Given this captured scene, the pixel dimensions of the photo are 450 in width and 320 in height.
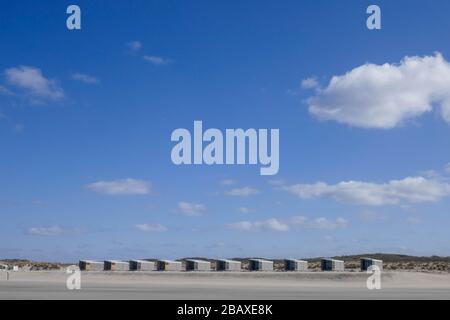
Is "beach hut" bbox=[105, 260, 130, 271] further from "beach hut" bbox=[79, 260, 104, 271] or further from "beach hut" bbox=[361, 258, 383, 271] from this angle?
"beach hut" bbox=[361, 258, 383, 271]

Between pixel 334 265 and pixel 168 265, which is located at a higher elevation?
pixel 334 265

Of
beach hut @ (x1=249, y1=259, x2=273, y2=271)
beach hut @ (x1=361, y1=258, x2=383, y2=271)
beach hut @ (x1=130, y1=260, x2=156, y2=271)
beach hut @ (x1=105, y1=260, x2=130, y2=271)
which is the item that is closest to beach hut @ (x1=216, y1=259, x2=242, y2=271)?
beach hut @ (x1=249, y1=259, x2=273, y2=271)

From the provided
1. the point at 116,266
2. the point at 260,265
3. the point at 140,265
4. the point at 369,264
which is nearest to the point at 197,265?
the point at 140,265

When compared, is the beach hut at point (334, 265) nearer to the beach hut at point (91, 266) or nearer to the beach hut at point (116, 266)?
the beach hut at point (116, 266)

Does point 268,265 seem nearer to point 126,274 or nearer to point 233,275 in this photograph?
point 233,275

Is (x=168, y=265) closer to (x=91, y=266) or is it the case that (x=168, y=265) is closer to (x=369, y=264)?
(x=91, y=266)

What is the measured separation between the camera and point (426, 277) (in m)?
83.1

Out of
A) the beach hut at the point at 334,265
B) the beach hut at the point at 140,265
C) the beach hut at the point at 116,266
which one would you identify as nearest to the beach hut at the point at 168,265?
the beach hut at the point at 140,265

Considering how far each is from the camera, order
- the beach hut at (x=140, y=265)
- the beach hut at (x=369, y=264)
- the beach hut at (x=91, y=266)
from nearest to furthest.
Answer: the beach hut at (x=369, y=264) → the beach hut at (x=140, y=265) → the beach hut at (x=91, y=266)
